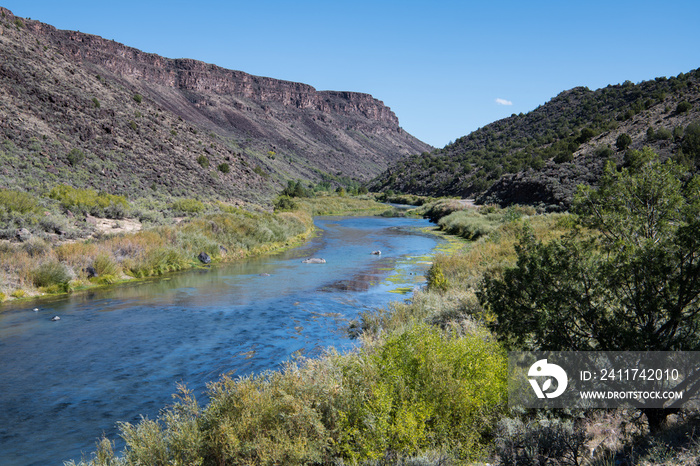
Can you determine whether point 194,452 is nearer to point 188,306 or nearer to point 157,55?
point 188,306

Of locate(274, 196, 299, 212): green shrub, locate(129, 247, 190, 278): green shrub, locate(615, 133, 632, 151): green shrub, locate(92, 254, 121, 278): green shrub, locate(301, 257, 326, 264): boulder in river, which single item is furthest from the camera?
locate(274, 196, 299, 212): green shrub

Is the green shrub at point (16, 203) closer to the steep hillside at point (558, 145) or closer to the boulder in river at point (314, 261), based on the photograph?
the boulder in river at point (314, 261)

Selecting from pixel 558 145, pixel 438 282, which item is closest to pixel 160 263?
pixel 438 282

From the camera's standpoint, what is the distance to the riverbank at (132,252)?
55.4 feet

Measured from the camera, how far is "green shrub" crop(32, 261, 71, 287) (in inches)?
664

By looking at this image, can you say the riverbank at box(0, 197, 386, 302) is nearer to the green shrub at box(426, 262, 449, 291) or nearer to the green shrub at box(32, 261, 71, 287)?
the green shrub at box(32, 261, 71, 287)

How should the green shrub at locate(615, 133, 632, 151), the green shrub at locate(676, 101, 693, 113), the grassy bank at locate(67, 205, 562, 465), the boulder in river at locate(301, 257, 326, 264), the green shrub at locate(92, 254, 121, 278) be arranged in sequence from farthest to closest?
the green shrub at locate(676, 101, 693, 113), the green shrub at locate(615, 133, 632, 151), the boulder in river at locate(301, 257, 326, 264), the green shrub at locate(92, 254, 121, 278), the grassy bank at locate(67, 205, 562, 465)

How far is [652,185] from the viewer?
605 cm

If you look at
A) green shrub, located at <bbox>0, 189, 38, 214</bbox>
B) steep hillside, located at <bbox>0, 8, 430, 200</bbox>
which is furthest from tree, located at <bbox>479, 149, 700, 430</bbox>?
steep hillside, located at <bbox>0, 8, 430, 200</bbox>

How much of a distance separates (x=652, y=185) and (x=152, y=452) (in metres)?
7.17

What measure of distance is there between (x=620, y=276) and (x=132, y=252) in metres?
20.6

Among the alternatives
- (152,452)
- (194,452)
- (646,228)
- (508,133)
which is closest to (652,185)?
(646,228)

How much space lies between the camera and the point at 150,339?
12609mm

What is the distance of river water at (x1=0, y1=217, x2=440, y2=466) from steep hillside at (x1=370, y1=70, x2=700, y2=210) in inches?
1118
